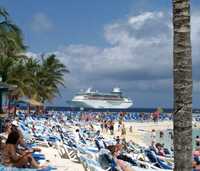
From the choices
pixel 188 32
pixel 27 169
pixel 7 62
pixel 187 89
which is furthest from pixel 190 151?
pixel 7 62

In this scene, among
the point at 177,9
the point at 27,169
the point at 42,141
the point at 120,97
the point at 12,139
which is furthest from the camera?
the point at 120,97

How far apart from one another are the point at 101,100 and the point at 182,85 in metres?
106

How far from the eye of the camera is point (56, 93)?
152 feet

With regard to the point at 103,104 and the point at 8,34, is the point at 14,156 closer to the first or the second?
the point at 8,34

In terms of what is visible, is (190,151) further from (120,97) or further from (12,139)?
(120,97)

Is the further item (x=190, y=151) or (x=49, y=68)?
(x=49, y=68)

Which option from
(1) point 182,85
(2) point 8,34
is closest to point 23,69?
(2) point 8,34

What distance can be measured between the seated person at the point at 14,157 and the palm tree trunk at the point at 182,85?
18.4ft

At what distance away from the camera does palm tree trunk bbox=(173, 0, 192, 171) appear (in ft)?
13.6

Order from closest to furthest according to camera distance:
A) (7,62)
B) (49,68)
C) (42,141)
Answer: (42,141), (7,62), (49,68)

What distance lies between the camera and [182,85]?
4.20m

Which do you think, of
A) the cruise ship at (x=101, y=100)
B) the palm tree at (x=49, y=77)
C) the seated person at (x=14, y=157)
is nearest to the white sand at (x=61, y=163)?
the seated person at (x=14, y=157)

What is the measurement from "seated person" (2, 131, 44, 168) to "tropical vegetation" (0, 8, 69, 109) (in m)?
12.7

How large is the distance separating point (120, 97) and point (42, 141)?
9490 cm
